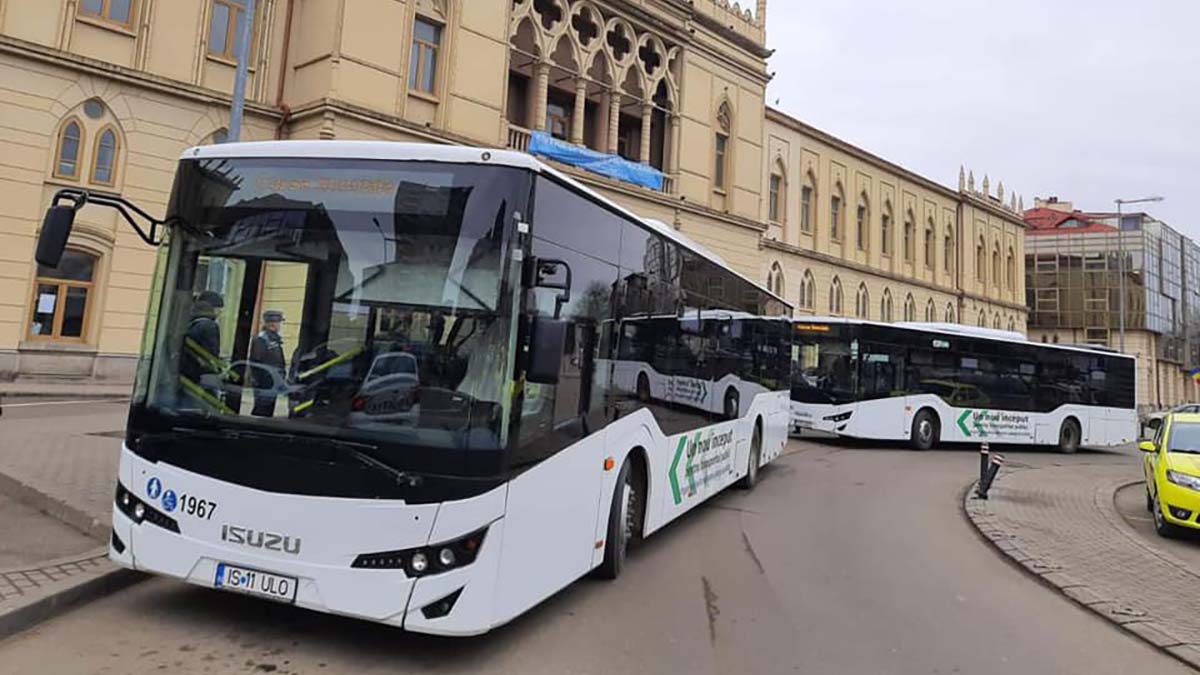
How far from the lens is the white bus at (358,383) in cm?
414

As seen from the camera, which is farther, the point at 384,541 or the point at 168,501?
the point at 168,501

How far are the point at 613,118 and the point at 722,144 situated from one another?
20.1 feet

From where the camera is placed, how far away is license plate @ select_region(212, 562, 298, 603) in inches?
165

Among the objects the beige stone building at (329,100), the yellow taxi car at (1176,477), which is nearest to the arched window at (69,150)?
the beige stone building at (329,100)

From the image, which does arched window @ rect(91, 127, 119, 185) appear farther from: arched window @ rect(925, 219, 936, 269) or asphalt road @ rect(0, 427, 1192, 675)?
arched window @ rect(925, 219, 936, 269)

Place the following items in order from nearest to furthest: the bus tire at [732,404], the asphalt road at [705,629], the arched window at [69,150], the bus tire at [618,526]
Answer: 1. the asphalt road at [705,629]
2. the bus tire at [618,526]
3. the bus tire at [732,404]
4. the arched window at [69,150]

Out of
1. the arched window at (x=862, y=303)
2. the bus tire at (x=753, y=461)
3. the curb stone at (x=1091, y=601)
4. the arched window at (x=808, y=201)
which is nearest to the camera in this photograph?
the curb stone at (x=1091, y=601)

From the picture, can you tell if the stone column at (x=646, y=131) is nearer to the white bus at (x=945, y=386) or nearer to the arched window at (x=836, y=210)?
the white bus at (x=945, y=386)

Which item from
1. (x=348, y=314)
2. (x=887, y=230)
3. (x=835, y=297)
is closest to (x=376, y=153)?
(x=348, y=314)

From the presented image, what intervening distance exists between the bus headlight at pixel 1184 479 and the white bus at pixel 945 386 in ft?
28.9

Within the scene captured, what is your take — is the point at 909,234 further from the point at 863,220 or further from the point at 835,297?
the point at 835,297

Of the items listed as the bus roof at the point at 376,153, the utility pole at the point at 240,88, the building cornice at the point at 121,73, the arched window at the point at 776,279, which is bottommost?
the bus roof at the point at 376,153

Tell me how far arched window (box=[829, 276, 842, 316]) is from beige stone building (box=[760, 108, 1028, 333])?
6 cm

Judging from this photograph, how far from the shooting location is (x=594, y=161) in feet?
80.7
